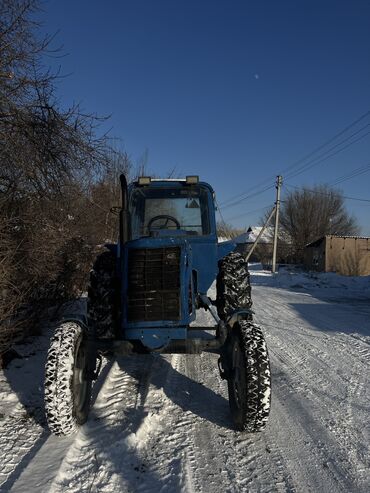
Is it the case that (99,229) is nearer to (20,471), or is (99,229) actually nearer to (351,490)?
(20,471)

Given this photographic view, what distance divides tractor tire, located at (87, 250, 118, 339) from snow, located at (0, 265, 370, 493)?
2.05ft

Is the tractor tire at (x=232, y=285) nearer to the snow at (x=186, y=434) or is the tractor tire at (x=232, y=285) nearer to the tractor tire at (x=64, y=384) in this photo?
the snow at (x=186, y=434)

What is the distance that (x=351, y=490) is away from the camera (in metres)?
2.81

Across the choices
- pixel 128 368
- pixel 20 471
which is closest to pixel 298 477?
pixel 20 471

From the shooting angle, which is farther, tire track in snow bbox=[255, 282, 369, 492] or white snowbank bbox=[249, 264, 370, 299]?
white snowbank bbox=[249, 264, 370, 299]

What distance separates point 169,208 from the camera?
5.72m

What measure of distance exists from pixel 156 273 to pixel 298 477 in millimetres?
2029

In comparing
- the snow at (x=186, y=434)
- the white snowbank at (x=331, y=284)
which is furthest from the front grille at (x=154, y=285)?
the white snowbank at (x=331, y=284)

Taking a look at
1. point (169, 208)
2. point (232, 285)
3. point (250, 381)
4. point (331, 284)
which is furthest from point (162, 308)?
point (331, 284)

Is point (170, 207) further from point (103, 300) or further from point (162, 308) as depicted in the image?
point (162, 308)

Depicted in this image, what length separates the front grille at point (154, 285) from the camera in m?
4.05

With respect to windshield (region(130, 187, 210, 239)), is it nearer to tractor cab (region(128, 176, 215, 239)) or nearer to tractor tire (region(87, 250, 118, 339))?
tractor cab (region(128, 176, 215, 239))

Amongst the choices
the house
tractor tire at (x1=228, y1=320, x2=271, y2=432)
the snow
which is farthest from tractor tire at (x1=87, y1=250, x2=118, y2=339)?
the house

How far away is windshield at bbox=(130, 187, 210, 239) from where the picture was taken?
5.64 metres
